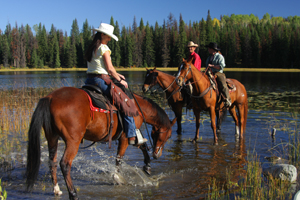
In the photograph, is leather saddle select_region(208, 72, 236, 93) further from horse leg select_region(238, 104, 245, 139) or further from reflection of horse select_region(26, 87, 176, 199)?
reflection of horse select_region(26, 87, 176, 199)

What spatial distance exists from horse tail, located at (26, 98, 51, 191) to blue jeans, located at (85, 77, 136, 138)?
1.14 meters

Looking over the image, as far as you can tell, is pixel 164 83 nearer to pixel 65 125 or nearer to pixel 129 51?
pixel 65 125

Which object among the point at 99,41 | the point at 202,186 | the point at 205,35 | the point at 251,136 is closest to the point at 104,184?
the point at 202,186

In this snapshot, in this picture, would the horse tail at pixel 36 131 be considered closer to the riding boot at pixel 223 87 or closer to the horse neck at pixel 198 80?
the horse neck at pixel 198 80

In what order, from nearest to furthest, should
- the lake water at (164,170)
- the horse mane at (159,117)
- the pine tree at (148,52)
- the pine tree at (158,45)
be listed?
the lake water at (164,170) < the horse mane at (159,117) < the pine tree at (148,52) < the pine tree at (158,45)

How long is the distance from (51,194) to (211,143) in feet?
18.9

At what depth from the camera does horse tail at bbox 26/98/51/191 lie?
445 cm

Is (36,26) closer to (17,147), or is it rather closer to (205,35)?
(205,35)

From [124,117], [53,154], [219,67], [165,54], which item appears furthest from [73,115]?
[165,54]

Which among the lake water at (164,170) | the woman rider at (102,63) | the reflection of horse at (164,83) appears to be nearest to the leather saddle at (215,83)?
the reflection of horse at (164,83)

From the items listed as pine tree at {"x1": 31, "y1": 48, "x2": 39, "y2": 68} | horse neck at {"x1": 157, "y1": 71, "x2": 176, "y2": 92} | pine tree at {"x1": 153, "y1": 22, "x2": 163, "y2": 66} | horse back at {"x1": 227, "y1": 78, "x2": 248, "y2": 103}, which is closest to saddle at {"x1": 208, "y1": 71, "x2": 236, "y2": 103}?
horse back at {"x1": 227, "y1": 78, "x2": 248, "y2": 103}

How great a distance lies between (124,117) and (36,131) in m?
1.73

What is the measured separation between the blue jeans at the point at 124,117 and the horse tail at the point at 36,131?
1.14 meters

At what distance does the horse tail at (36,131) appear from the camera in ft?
14.6
